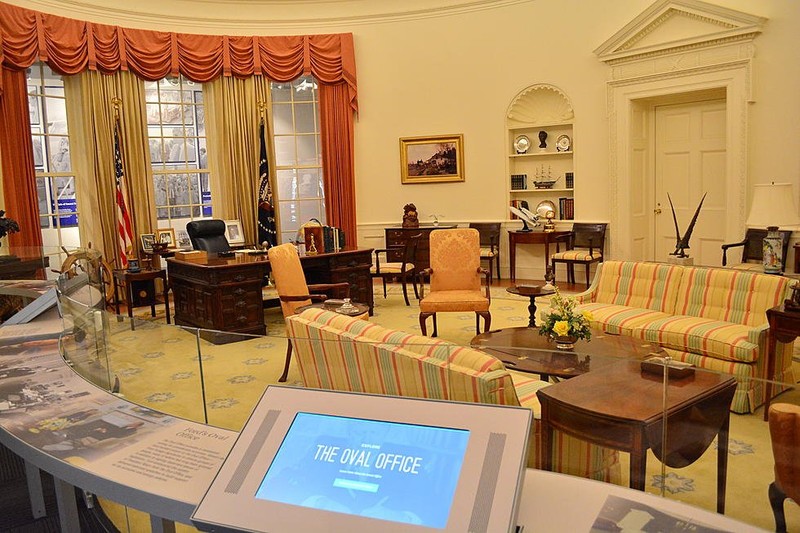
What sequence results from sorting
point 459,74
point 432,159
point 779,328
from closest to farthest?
point 779,328
point 459,74
point 432,159

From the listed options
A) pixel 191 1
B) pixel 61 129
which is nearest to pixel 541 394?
pixel 61 129

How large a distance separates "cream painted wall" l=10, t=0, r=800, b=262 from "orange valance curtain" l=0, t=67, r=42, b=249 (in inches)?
44.1

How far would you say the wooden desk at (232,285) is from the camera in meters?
6.46

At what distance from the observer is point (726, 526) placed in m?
1.36

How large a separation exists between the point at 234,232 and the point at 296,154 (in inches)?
67.4

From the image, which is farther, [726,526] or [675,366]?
[675,366]

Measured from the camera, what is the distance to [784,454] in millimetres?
1695

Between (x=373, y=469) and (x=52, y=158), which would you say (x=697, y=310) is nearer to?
(x=373, y=469)

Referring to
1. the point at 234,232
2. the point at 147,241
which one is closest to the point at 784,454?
the point at 147,241

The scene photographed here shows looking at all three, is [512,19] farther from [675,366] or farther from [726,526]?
[726,526]

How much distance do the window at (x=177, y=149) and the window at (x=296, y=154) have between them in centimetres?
110

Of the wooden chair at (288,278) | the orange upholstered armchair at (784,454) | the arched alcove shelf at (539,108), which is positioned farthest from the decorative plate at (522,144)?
the orange upholstered armchair at (784,454)

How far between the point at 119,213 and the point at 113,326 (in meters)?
6.00

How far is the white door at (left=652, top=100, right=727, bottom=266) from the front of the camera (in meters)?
8.38
